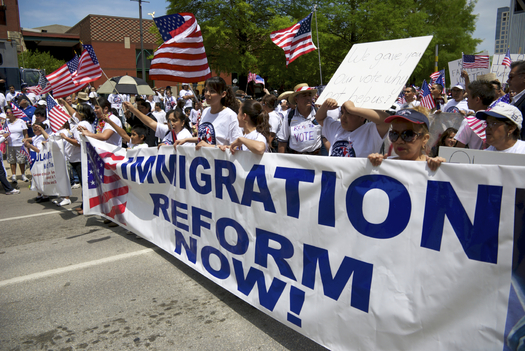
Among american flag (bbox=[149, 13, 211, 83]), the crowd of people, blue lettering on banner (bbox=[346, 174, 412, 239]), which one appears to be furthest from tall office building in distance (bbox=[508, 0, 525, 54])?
blue lettering on banner (bbox=[346, 174, 412, 239])

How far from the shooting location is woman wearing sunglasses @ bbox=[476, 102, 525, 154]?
8.80 ft

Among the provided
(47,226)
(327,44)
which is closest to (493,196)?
(47,226)

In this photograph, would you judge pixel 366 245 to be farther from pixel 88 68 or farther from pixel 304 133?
pixel 88 68

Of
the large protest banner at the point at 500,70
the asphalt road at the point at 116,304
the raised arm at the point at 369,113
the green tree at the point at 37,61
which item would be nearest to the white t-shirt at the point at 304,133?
the raised arm at the point at 369,113

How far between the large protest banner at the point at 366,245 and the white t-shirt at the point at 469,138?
198 cm

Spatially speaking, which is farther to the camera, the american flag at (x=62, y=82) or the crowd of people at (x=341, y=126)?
the american flag at (x=62, y=82)

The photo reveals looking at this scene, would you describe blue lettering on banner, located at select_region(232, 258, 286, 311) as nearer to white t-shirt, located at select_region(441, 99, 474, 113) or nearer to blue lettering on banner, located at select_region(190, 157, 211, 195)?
blue lettering on banner, located at select_region(190, 157, 211, 195)

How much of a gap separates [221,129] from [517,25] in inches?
805

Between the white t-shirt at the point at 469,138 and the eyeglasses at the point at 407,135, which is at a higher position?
the eyeglasses at the point at 407,135

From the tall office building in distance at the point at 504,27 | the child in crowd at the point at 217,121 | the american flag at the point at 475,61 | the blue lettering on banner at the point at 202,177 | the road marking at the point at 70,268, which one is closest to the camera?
the blue lettering on banner at the point at 202,177

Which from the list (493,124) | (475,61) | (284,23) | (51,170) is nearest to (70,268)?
(51,170)

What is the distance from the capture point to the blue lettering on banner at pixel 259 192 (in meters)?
3.00

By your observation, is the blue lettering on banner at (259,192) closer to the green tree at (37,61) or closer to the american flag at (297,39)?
the american flag at (297,39)

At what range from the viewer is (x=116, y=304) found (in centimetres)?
352
